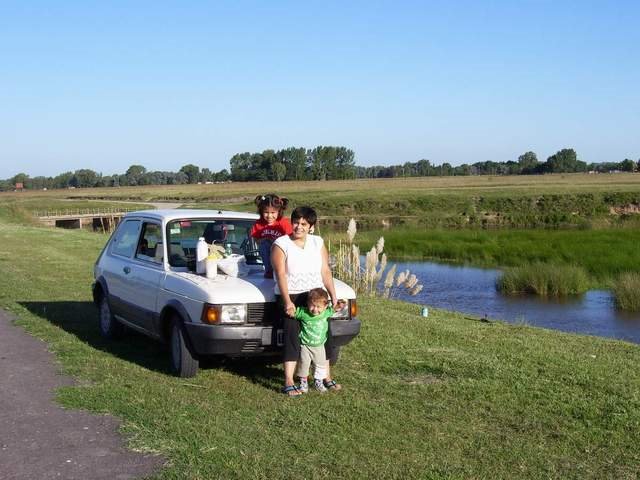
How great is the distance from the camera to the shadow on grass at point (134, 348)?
7.67 m

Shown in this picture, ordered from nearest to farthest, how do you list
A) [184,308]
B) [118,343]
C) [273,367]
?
[184,308] → [273,367] → [118,343]

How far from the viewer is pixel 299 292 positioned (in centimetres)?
682

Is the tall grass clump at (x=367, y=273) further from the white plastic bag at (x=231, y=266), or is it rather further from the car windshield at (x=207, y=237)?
the white plastic bag at (x=231, y=266)

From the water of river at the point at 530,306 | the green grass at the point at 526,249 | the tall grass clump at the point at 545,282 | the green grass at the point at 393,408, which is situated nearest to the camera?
the green grass at the point at 393,408

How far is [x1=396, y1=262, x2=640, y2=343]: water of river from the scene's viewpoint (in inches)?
665

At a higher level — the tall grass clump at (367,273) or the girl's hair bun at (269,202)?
the girl's hair bun at (269,202)

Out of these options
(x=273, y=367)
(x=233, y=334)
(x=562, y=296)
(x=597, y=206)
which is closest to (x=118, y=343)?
(x=273, y=367)

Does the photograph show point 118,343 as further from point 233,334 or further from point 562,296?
point 562,296

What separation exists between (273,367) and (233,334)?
1.30 metres

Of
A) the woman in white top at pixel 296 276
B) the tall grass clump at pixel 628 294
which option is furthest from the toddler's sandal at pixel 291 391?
the tall grass clump at pixel 628 294

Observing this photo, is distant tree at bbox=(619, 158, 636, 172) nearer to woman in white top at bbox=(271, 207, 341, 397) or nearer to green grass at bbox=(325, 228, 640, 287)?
green grass at bbox=(325, 228, 640, 287)

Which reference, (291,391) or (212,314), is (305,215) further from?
(291,391)

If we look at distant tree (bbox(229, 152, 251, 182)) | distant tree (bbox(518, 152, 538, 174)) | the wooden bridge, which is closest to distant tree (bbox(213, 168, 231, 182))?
distant tree (bbox(229, 152, 251, 182))

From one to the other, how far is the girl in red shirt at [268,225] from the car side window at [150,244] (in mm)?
1034
